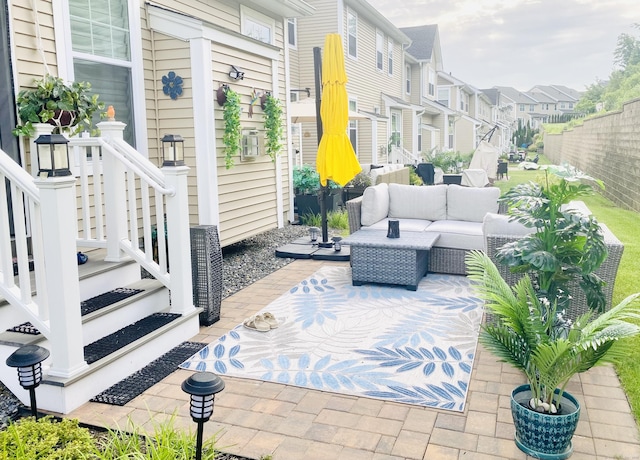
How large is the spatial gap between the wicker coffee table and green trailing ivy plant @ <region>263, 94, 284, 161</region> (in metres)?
2.19

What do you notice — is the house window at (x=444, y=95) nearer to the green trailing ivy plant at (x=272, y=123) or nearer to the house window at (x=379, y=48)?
the house window at (x=379, y=48)

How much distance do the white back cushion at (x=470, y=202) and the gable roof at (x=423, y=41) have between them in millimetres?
20220

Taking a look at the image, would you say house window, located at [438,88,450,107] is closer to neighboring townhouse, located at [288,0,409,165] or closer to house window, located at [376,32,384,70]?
neighboring townhouse, located at [288,0,409,165]

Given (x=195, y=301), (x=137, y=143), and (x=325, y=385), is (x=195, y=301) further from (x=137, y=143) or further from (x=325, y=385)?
(x=137, y=143)

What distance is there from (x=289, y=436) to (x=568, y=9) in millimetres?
40828

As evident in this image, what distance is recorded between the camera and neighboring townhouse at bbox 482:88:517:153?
4585cm

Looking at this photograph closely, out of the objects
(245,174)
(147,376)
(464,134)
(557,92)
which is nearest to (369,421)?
(147,376)

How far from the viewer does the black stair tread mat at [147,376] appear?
139 inches

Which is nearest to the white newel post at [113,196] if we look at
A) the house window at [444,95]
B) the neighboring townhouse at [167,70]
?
the neighboring townhouse at [167,70]

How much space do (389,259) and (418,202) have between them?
1.75 metres

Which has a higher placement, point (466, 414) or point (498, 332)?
point (498, 332)

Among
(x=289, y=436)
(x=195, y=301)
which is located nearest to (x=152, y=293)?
(x=195, y=301)

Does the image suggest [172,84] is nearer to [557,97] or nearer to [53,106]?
[53,106]

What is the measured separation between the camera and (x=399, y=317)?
5113 millimetres
